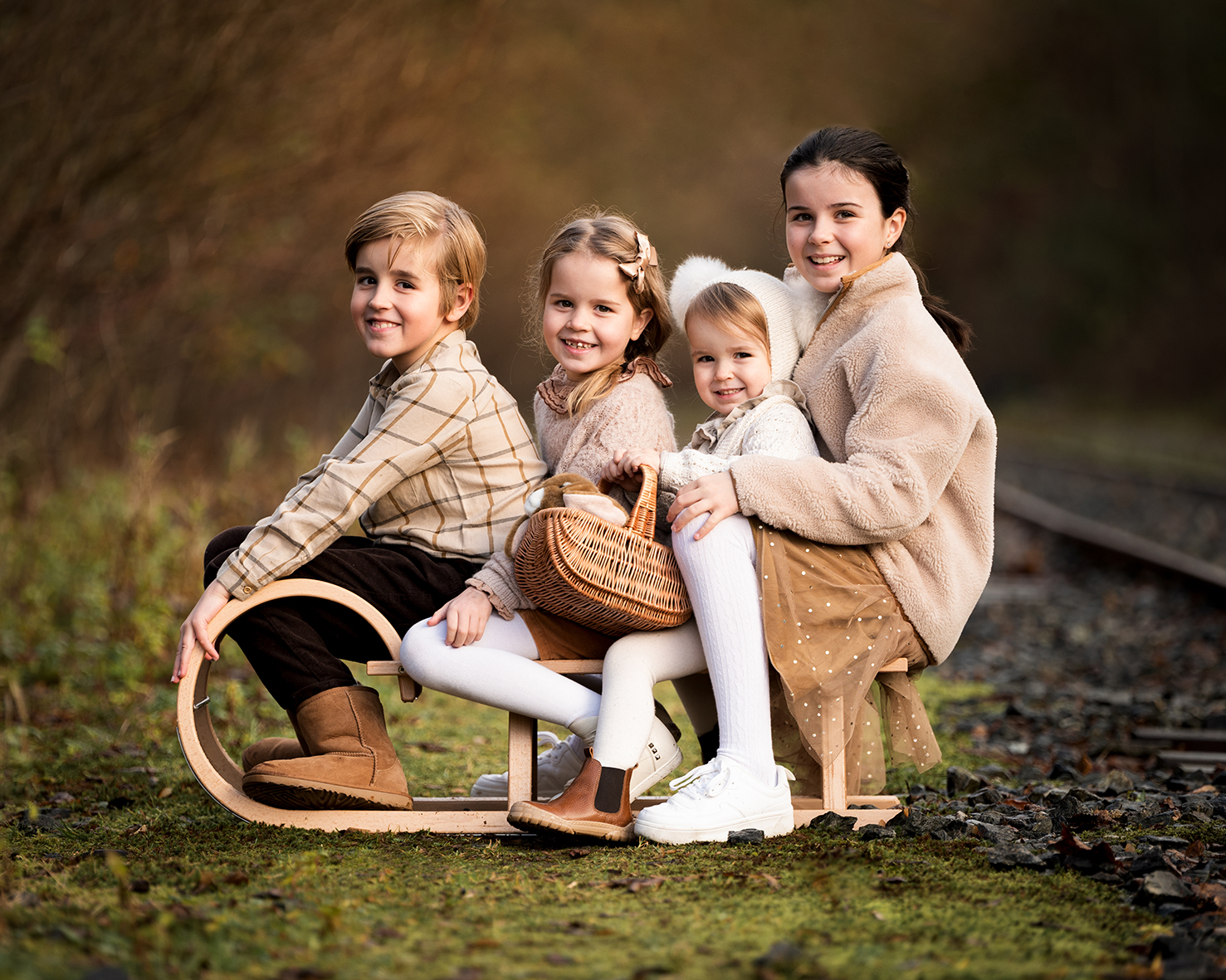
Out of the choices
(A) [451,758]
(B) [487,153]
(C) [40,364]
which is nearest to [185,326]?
(C) [40,364]

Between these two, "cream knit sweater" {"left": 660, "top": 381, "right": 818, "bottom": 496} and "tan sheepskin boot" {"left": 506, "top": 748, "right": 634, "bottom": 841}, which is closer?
"tan sheepskin boot" {"left": 506, "top": 748, "right": 634, "bottom": 841}

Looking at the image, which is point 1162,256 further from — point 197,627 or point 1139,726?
point 197,627

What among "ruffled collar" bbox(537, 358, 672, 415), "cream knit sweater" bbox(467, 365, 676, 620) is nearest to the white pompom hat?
"ruffled collar" bbox(537, 358, 672, 415)

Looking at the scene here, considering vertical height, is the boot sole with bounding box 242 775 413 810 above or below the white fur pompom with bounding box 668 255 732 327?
below

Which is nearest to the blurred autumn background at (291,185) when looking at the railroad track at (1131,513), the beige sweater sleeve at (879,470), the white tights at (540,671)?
the beige sweater sleeve at (879,470)

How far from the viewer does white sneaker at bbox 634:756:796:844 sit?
9.26 feet

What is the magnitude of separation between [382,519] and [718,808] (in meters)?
1.16

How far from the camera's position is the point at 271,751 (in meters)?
3.23

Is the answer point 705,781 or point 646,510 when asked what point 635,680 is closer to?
point 705,781

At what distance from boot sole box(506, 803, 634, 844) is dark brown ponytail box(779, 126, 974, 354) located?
1.55 meters

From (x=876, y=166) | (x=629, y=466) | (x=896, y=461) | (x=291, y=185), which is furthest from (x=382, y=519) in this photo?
(x=291, y=185)

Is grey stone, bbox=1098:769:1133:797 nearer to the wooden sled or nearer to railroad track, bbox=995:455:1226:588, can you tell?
the wooden sled

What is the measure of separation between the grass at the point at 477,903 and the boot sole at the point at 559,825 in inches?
1.7

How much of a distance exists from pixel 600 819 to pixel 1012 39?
95.6 feet
